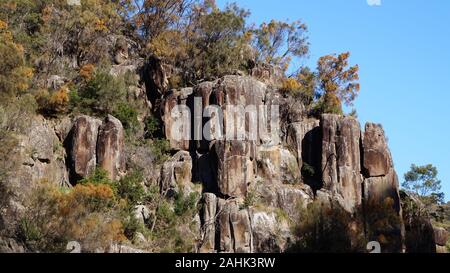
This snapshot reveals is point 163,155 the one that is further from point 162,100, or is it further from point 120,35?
point 120,35

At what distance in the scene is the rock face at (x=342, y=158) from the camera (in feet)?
143

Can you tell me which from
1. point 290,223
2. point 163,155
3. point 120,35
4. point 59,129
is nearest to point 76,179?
point 59,129

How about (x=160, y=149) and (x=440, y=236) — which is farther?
(x=440, y=236)

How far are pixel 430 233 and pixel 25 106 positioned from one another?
27.3 m

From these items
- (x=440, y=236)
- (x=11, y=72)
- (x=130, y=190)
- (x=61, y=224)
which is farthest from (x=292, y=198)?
(x=11, y=72)

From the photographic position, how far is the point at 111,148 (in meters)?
40.8

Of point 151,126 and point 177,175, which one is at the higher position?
point 151,126

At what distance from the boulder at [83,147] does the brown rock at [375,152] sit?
18.0m

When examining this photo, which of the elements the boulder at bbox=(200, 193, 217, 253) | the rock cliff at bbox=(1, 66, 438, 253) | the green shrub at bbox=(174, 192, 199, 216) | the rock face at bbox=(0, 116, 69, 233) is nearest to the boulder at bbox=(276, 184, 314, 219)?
the rock cliff at bbox=(1, 66, 438, 253)

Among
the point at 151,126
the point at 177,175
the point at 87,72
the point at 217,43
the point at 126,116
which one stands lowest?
the point at 177,175

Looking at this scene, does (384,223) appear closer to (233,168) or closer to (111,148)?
(233,168)

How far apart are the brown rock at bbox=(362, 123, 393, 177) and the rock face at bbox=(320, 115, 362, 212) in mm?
559

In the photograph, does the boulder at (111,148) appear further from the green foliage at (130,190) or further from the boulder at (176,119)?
the boulder at (176,119)

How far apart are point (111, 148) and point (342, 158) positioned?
50.0 feet
